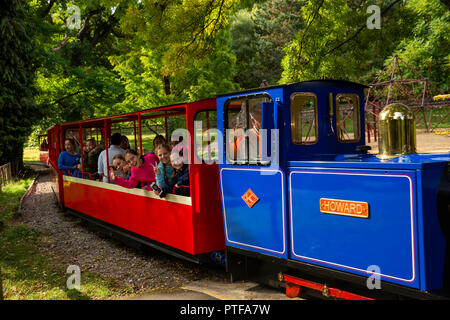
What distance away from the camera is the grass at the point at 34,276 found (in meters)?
5.42

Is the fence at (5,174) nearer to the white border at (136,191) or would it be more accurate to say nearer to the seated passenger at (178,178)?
the white border at (136,191)

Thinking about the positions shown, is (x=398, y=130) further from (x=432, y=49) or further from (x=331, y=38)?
(x=432, y=49)

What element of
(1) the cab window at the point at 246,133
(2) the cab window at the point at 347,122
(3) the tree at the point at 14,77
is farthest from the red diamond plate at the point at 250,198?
(3) the tree at the point at 14,77

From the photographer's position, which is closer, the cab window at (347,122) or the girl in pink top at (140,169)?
the cab window at (347,122)

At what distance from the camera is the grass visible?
5422 mm

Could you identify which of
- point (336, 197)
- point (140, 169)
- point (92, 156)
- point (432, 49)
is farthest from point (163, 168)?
point (432, 49)

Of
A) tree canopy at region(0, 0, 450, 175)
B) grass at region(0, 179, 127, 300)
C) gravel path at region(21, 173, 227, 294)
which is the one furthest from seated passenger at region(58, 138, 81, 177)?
grass at region(0, 179, 127, 300)

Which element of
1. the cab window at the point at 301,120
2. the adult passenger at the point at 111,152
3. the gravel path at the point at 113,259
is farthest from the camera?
the adult passenger at the point at 111,152

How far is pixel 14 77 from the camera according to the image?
29.6 feet

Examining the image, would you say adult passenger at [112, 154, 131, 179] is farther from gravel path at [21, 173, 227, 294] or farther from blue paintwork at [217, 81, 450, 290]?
blue paintwork at [217, 81, 450, 290]

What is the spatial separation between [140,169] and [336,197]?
12.5 ft

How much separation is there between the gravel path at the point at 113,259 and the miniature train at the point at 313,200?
0.48m

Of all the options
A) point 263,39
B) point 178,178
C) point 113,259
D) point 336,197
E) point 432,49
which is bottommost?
point 113,259
